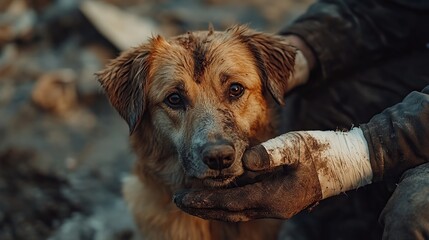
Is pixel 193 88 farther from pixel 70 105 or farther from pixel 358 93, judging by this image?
pixel 70 105

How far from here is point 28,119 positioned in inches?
235

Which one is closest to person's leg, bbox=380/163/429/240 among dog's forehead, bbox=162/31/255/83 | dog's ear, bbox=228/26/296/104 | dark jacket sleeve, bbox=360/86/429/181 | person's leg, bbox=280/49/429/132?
dark jacket sleeve, bbox=360/86/429/181

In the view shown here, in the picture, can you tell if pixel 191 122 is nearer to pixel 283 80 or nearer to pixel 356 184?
pixel 283 80

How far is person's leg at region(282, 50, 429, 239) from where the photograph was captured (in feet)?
13.6

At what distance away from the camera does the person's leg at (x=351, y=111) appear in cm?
414

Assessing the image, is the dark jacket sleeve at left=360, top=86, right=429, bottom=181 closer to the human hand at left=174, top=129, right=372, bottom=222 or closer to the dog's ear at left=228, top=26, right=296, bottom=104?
the human hand at left=174, top=129, right=372, bottom=222

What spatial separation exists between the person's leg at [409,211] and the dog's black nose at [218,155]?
738mm

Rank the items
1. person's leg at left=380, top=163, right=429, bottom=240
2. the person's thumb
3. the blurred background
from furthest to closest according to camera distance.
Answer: the blurred background
the person's thumb
person's leg at left=380, top=163, right=429, bottom=240

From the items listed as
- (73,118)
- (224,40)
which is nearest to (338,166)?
(224,40)

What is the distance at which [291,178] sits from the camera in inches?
120

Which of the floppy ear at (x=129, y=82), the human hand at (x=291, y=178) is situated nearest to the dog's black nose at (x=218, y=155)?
the human hand at (x=291, y=178)

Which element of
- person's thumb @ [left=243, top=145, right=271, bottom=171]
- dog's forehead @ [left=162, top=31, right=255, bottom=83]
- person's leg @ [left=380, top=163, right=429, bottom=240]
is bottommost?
person's leg @ [left=380, top=163, right=429, bottom=240]

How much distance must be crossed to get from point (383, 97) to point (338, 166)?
1.23 m

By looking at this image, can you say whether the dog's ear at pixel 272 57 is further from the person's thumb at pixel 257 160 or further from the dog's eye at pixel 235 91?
the person's thumb at pixel 257 160
